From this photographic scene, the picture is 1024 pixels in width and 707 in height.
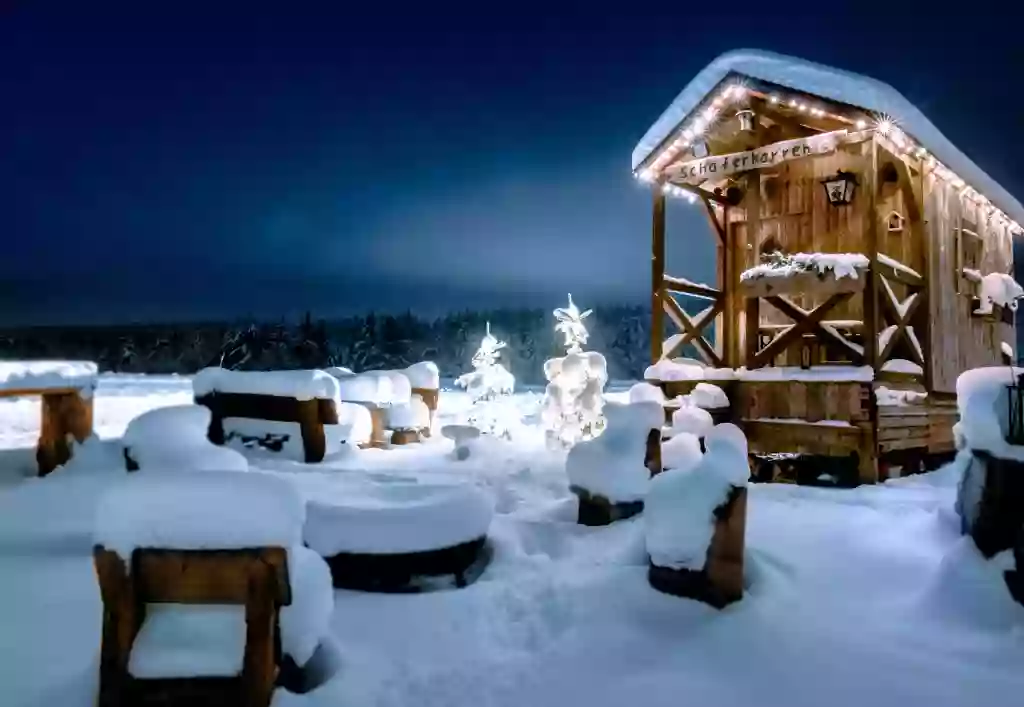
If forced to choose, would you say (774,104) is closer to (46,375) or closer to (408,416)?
(408,416)

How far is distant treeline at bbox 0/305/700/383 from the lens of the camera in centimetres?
4997

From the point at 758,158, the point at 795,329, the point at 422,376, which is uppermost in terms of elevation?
the point at 758,158

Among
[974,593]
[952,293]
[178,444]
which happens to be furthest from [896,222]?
[178,444]

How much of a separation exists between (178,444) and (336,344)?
57.3 metres

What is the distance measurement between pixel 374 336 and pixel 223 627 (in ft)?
195

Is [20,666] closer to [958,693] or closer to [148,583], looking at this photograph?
[148,583]

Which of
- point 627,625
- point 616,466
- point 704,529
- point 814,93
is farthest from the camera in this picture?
point 814,93

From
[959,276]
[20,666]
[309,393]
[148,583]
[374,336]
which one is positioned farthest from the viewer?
[374,336]

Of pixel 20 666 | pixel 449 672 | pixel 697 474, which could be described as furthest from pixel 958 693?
pixel 20 666

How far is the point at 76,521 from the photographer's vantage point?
7340mm

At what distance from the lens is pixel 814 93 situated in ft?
36.7

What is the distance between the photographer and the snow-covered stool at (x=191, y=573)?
3598 millimetres

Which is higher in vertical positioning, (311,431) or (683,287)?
(683,287)

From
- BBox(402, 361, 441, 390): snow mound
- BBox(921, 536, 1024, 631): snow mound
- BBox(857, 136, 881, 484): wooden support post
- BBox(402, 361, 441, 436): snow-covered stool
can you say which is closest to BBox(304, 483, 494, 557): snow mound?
BBox(921, 536, 1024, 631): snow mound
